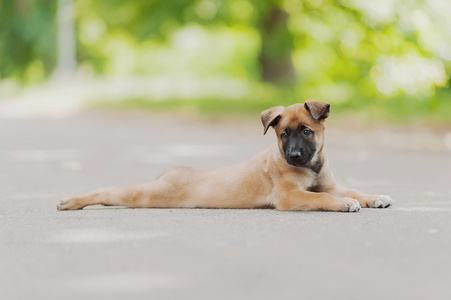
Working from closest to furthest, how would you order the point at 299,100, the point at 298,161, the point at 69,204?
the point at 298,161
the point at 69,204
the point at 299,100

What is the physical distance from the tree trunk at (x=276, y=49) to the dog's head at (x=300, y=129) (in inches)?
683

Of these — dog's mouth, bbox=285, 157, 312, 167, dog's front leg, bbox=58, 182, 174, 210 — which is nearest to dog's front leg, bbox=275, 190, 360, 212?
dog's mouth, bbox=285, 157, 312, 167

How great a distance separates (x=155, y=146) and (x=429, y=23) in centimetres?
735

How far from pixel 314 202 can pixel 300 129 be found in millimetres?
691

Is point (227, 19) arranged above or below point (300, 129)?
above

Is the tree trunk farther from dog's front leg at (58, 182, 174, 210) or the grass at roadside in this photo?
dog's front leg at (58, 182, 174, 210)

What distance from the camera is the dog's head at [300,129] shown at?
6.98m

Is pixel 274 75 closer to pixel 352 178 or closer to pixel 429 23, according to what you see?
pixel 429 23

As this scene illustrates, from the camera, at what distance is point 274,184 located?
285 inches

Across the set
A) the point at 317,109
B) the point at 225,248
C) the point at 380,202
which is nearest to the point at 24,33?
the point at 317,109

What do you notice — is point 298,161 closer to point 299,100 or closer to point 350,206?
point 350,206

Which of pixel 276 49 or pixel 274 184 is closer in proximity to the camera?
pixel 274 184

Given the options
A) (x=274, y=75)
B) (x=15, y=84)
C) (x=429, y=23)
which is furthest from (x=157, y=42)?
(x=15, y=84)

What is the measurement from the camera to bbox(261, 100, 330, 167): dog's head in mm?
6980
